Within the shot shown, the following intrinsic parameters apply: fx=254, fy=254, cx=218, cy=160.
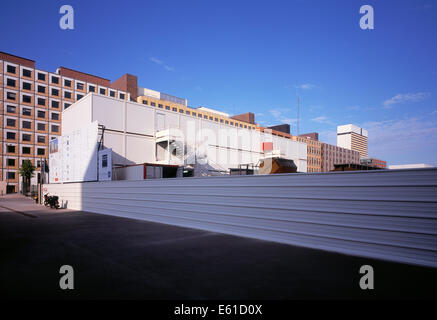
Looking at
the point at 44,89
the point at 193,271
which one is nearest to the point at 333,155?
the point at 44,89

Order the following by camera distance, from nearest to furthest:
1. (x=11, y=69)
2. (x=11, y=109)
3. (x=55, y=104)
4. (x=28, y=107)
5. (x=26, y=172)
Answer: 1. (x=26, y=172)
2. (x=11, y=109)
3. (x=11, y=69)
4. (x=28, y=107)
5. (x=55, y=104)

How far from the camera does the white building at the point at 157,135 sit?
23531mm

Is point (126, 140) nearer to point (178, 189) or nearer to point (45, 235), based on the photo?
point (178, 189)

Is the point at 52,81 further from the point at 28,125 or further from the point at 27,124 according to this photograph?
the point at 28,125

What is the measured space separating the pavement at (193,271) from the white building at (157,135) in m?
15.6

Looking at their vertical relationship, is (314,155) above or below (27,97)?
below

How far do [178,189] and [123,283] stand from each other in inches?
322

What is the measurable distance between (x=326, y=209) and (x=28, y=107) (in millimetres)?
84356

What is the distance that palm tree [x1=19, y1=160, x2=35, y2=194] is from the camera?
61781 mm

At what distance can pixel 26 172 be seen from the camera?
61969mm

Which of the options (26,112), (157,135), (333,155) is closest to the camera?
(157,135)

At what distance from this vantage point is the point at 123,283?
17.0 feet

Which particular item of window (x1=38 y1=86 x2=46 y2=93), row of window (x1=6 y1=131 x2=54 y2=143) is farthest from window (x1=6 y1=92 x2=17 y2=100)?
row of window (x1=6 y1=131 x2=54 y2=143)

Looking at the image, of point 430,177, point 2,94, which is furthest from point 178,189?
point 2,94
